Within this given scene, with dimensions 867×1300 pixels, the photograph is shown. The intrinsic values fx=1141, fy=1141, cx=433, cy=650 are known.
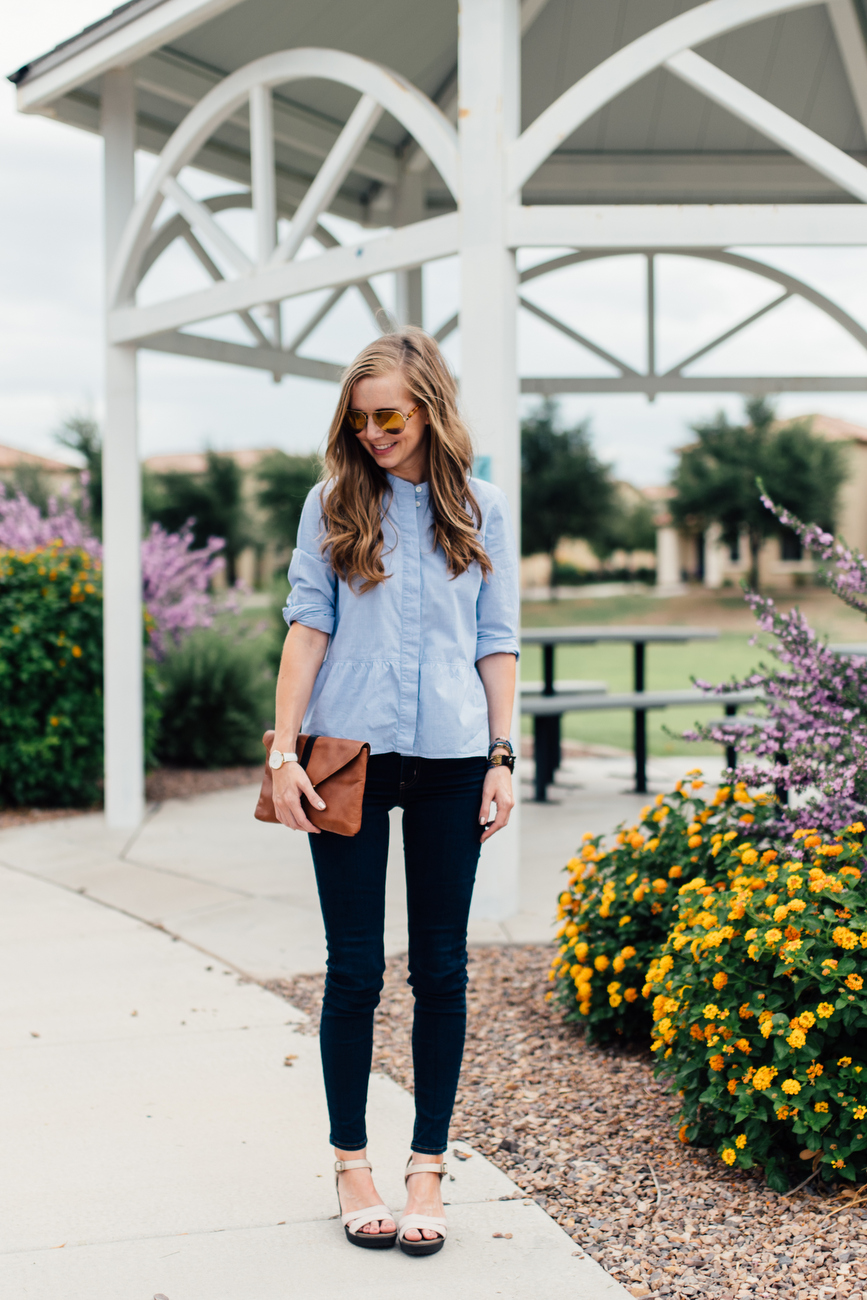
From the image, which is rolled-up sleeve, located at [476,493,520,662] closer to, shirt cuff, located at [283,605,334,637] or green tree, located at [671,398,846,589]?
shirt cuff, located at [283,605,334,637]

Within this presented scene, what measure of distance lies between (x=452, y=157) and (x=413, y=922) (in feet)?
9.83

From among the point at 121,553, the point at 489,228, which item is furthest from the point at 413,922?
the point at 121,553

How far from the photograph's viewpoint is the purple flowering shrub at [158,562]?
8055mm

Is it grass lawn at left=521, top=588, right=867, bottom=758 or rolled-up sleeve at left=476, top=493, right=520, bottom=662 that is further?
grass lawn at left=521, top=588, right=867, bottom=758

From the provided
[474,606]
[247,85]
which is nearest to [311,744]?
[474,606]

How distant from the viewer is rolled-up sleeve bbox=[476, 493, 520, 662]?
2.31m

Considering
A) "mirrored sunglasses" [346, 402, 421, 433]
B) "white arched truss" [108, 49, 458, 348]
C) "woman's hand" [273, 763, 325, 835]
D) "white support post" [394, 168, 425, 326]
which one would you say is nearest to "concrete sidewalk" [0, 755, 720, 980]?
"woman's hand" [273, 763, 325, 835]

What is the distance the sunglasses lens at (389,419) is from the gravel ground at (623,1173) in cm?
162

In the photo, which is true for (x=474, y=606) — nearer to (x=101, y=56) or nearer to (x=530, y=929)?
(x=530, y=929)

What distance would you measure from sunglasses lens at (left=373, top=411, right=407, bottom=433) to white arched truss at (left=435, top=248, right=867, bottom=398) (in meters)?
5.52

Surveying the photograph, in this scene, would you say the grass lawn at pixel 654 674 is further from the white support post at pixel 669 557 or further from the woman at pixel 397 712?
the white support post at pixel 669 557

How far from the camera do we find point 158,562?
8.54 m

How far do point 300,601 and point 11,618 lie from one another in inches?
188

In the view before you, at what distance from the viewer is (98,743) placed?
6789mm
